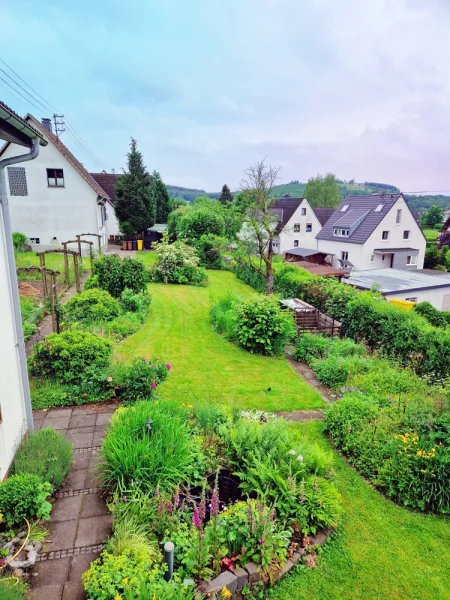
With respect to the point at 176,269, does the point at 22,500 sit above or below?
below

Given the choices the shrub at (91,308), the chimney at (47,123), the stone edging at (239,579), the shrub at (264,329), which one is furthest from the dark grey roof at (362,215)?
the stone edging at (239,579)

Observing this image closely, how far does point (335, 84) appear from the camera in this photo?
13.7 m

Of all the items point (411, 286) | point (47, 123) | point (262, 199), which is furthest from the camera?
point (47, 123)

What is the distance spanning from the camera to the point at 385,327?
10.1 meters

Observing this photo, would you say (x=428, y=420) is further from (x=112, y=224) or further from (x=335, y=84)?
(x=112, y=224)

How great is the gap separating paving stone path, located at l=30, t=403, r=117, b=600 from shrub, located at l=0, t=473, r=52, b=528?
23 cm

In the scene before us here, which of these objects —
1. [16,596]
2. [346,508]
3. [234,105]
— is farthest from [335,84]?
[16,596]

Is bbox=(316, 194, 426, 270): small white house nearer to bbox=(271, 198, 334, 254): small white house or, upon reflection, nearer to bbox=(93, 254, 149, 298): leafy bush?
bbox=(271, 198, 334, 254): small white house

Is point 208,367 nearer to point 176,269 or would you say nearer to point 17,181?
point 176,269

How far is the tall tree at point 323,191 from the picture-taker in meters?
68.4

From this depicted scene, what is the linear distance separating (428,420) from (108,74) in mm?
17074

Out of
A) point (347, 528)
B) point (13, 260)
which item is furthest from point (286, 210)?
point (347, 528)

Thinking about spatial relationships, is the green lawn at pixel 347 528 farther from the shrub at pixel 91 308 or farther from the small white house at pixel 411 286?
the small white house at pixel 411 286

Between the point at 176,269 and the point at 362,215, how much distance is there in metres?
23.9
